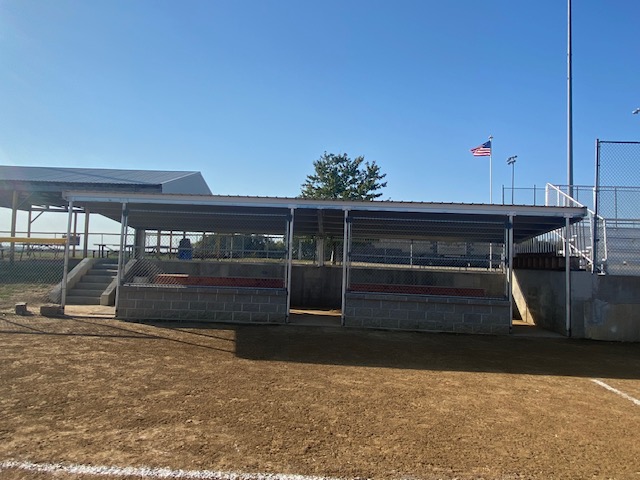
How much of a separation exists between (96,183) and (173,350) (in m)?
12.3

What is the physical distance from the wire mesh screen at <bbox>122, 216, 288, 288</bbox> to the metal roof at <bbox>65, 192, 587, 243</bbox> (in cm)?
47

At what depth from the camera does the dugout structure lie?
1041cm

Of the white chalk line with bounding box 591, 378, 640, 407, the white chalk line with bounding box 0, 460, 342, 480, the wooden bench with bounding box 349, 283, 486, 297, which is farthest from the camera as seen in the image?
the wooden bench with bounding box 349, 283, 486, 297

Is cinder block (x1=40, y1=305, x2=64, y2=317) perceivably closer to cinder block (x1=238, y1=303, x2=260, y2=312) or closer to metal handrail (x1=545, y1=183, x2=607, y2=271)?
cinder block (x1=238, y1=303, x2=260, y2=312)

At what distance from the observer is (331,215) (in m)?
11.9

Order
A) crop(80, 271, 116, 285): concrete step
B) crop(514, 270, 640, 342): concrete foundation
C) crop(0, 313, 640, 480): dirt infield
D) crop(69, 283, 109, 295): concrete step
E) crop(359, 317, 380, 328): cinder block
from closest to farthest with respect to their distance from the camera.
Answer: crop(0, 313, 640, 480): dirt infield < crop(514, 270, 640, 342): concrete foundation < crop(359, 317, 380, 328): cinder block < crop(69, 283, 109, 295): concrete step < crop(80, 271, 116, 285): concrete step

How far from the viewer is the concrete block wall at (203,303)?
35.0 feet

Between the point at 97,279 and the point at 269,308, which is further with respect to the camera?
the point at 97,279

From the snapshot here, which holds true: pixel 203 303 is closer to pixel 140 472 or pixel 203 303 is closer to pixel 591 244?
pixel 140 472

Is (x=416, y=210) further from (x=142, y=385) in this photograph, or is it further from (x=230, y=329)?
(x=142, y=385)

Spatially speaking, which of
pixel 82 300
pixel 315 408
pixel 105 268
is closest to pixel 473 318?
pixel 315 408

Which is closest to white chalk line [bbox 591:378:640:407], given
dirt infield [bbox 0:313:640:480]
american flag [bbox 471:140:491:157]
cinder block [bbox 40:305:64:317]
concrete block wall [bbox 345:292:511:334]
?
dirt infield [bbox 0:313:640:480]

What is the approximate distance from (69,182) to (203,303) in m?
10.4

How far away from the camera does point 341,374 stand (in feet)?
20.1
